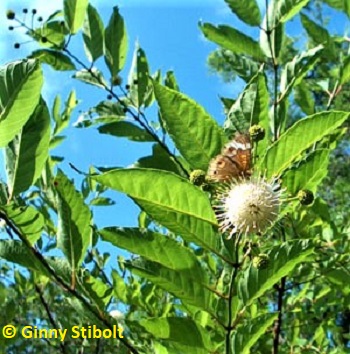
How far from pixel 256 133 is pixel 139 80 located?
35.1 inches

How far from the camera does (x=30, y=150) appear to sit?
1.04 meters

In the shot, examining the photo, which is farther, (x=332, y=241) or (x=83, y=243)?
(x=332, y=241)

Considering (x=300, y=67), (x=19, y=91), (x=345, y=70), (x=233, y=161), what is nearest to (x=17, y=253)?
(x=19, y=91)

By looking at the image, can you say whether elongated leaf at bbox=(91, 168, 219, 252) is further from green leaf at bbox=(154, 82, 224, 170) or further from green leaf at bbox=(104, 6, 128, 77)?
green leaf at bbox=(104, 6, 128, 77)

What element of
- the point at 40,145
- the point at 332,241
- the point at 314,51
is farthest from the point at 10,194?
the point at 332,241

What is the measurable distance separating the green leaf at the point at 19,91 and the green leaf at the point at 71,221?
12 cm

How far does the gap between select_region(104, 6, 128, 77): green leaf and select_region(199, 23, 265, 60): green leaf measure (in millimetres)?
239

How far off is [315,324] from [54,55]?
121cm

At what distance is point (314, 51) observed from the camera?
5.21 ft

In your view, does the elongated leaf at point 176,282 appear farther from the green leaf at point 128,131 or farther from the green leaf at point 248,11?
the green leaf at point 248,11

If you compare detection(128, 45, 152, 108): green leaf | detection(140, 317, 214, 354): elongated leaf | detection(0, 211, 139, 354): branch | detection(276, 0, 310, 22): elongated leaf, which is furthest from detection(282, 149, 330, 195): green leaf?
detection(128, 45, 152, 108): green leaf

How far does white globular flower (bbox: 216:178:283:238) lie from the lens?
1067 mm

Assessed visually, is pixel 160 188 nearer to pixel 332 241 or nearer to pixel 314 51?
pixel 314 51

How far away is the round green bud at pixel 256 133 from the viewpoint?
104 cm
